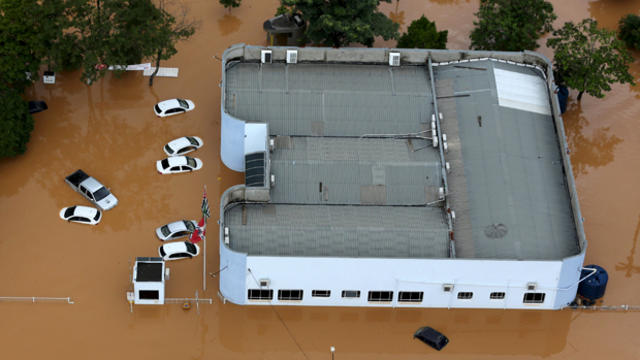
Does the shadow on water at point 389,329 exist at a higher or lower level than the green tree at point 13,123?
lower

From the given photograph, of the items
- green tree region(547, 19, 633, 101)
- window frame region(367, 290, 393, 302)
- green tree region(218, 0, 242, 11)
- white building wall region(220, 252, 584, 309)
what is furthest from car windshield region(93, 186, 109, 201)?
green tree region(547, 19, 633, 101)

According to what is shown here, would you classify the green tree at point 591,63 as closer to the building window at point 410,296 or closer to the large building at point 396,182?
the large building at point 396,182

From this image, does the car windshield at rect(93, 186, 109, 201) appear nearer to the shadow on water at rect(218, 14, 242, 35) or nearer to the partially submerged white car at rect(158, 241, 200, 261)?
the partially submerged white car at rect(158, 241, 200, 261)

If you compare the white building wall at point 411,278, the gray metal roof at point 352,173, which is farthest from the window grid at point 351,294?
the gray metal roof at point 352,173

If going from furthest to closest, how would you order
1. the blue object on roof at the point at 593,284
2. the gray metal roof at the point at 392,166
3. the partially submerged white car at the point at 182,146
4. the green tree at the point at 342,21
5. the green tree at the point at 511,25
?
the green tree at the point at 511,25, the green tree at the point at 342,21, the partially submerged white car at the point at 182,146, the blue object on roof at the point at 593,284, the gray metal roof at the point at 392,166

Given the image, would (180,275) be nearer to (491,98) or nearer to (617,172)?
(491,98)

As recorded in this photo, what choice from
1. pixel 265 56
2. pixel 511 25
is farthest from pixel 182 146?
pixel 511 25

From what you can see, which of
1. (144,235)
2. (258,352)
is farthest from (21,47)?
(258,352)

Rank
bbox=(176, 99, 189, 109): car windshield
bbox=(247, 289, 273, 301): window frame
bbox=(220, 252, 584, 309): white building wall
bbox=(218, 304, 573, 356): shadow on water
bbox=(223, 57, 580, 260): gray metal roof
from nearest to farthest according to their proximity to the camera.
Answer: bbox=(220, 252, 584, 309): white building wall → bbox=(218, 304, 573, 356): shadow on water → bbox=(247, 289, 273, 301): window frame → bbox=(223, 57, 580, 260): gray metal roof → bbox=(176, 99, 189, 109): car windshield
